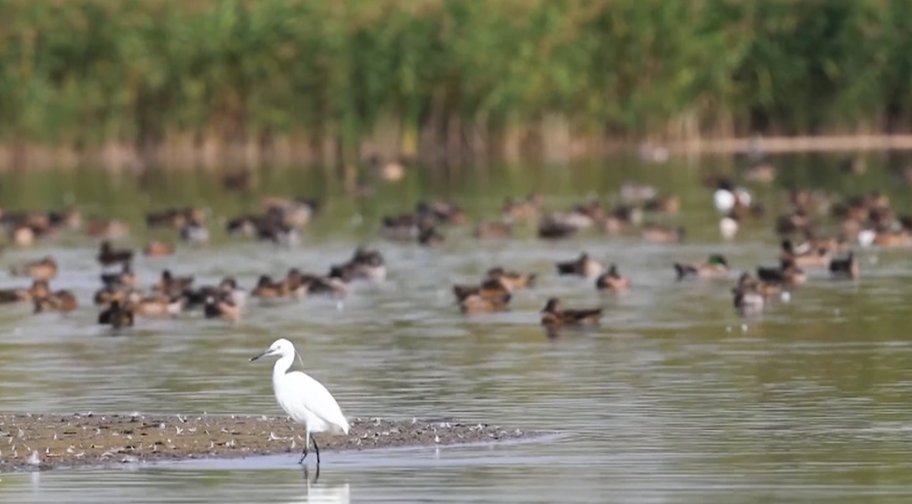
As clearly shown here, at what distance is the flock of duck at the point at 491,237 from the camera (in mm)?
27859

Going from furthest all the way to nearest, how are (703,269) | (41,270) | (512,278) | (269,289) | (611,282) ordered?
(41,270)
(703,269)
(512,278)
(611,282)
(269,289)

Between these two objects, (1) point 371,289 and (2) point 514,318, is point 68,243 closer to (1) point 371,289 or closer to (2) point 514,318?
(1) point 371,289

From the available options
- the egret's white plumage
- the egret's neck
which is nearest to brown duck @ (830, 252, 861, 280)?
the egret's white plumage

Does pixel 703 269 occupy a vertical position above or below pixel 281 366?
below

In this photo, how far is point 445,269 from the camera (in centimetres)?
3409

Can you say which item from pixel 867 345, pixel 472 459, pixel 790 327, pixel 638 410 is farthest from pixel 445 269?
pixel 472 459

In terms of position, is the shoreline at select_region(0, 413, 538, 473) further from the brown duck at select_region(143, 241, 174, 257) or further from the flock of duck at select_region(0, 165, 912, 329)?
the brown duck at select_region(143, 241, 174, 257)

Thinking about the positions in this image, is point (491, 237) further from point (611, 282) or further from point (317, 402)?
point (317, 402)

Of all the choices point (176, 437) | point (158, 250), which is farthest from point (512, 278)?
point (176, 437)

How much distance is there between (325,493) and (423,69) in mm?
44376

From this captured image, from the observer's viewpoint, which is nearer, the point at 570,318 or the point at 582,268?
the point at 570,318

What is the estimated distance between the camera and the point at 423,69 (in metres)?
58.6

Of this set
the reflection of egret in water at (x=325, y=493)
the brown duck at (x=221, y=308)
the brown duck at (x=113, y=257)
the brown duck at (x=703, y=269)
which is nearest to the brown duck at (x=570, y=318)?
the brown duck at (x=221, y=308)

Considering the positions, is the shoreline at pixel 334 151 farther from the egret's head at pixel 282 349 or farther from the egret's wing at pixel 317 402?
the egret's wing at pixel 317 402
